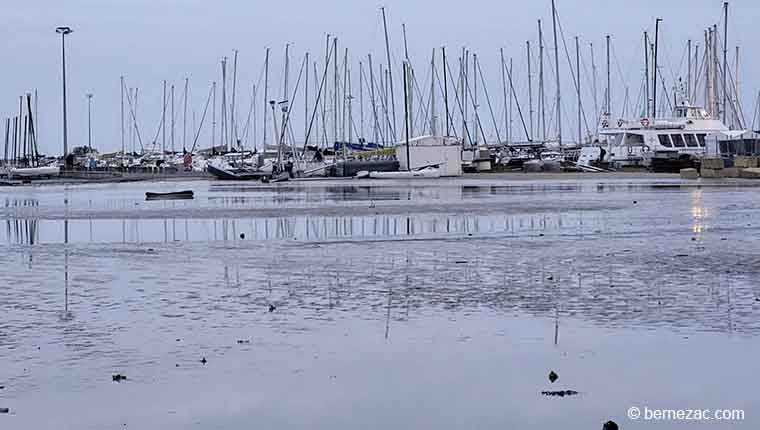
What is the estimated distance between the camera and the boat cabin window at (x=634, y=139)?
87875 mm

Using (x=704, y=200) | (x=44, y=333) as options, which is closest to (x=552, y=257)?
(x=44, y=333)

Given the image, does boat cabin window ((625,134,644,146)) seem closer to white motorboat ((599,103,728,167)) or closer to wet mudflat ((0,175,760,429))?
white motorboat ((599,103,728,167))

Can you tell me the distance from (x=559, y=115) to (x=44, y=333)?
9278 centimetres

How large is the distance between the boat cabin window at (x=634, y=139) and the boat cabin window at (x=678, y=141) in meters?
1.96

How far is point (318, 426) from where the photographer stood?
8.50 meters

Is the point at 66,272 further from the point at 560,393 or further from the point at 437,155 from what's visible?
the point at 437,155

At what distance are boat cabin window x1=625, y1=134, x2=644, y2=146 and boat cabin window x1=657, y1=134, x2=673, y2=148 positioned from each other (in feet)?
3.76

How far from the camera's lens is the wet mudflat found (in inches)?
356

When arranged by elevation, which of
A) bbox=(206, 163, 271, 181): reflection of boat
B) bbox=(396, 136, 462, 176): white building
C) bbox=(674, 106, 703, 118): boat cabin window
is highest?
bbox=(674, 106, 703, 118): boat cabin window

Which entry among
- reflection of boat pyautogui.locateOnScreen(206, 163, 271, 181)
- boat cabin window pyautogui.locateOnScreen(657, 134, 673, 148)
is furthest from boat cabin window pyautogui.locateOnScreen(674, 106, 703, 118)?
reflection of boat pyautogui.locateOnScreen(206, 163, 271, 181)

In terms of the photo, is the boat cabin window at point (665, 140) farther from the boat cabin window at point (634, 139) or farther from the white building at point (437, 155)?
the white building at point (437, 155)

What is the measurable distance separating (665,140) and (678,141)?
84 centimetres

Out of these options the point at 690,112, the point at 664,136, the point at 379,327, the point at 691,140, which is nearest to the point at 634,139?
the point at 664,136

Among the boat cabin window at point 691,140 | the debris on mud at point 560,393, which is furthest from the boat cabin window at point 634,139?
the debris on mud at point 560,393
